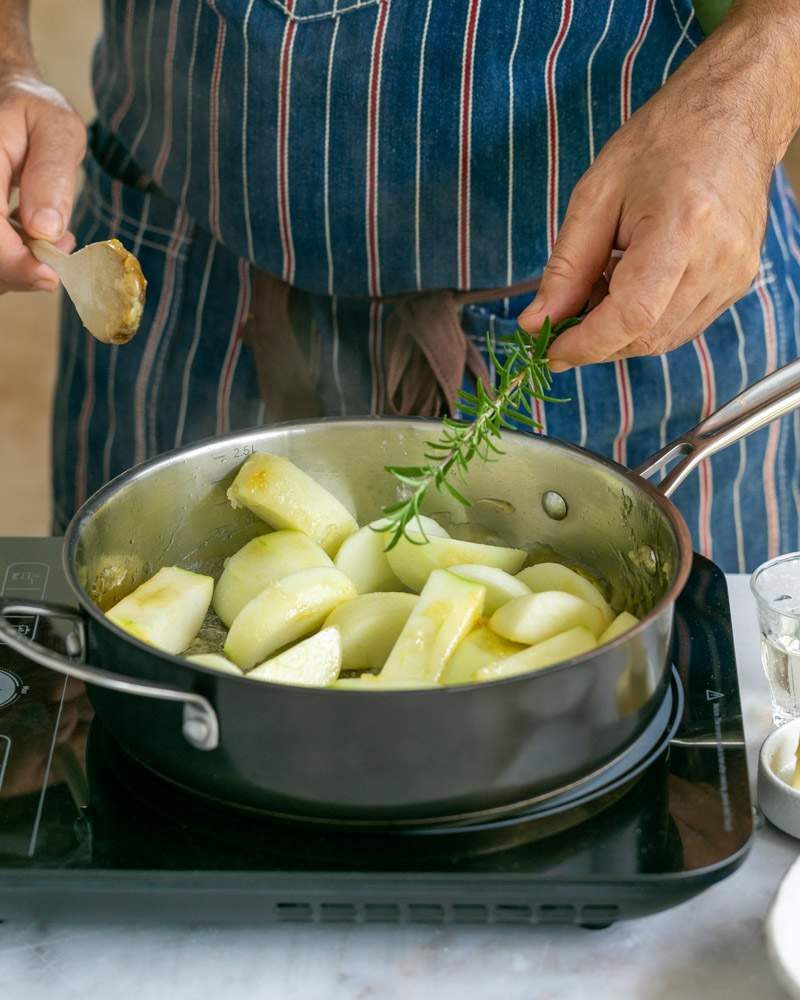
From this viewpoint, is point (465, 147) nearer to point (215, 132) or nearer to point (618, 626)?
point (215, 132)

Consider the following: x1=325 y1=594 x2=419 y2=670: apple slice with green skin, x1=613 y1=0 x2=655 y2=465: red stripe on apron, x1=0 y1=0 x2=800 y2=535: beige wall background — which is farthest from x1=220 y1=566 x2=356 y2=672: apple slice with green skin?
x1=0 y1=0 x2=800 y2=535: beige wall background

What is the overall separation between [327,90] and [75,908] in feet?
2.58

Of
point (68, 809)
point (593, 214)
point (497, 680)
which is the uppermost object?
point (593, 214)

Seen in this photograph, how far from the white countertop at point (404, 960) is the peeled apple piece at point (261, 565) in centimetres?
25

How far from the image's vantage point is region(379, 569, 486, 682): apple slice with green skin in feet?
2.53

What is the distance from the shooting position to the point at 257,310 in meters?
1.34

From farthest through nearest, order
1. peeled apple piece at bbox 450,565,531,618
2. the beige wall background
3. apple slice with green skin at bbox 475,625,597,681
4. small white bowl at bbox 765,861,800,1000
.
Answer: the beige wall background
peeled apple piece at bbox 450,565,531,618
apple slice with green skin at bbox 475,625,597,681
small white bowl at bbox 765,861,800,1000

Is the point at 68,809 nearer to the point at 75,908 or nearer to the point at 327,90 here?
the point at 75,908

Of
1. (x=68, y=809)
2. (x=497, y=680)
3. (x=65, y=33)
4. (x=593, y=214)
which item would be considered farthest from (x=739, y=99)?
(x=65, y=33)

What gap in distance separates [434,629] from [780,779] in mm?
231

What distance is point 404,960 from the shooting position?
0.70 metres

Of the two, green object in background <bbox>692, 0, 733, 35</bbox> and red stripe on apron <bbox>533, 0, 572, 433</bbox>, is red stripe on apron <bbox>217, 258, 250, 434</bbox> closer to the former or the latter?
red stripe on apron <bbox>533, 0, 572, 433</bbox>

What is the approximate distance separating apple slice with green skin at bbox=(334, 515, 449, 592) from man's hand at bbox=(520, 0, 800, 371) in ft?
0.59

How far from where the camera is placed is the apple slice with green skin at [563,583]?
874 millimetres
